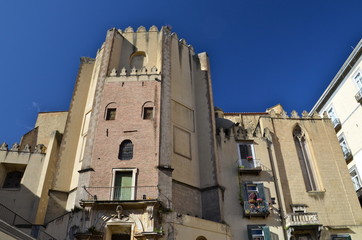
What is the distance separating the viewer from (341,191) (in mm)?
29141

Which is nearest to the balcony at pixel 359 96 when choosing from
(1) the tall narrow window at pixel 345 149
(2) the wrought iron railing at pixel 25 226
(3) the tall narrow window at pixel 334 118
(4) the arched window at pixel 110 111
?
(3) the tall narrow window at pixel 334 118

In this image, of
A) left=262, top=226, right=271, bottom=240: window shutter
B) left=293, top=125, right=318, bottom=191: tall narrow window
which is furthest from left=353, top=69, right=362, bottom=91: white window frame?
left=262, top=226, right=271, bottom=240: window shutter

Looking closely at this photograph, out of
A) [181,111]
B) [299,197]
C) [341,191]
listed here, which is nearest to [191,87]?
[181,111]

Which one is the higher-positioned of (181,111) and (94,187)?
(181,111)

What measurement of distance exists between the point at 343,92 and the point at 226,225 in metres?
22.5

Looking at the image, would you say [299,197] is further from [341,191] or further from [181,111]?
[181,111]

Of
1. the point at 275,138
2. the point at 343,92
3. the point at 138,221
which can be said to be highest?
the point at 343,92

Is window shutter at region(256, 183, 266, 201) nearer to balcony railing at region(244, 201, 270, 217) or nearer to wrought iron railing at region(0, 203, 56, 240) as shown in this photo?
balcony railing at region(244, 201, 270, 217)

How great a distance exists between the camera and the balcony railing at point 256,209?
26688 millimetres

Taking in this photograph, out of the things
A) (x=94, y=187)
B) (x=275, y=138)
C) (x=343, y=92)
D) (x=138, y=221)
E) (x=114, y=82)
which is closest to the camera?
(x=138, y=221)

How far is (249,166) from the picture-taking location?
1177 inches

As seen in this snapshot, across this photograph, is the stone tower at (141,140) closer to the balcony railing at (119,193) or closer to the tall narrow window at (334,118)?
the balcony railing at (119,193)

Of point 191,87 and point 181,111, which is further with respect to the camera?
point 191,87

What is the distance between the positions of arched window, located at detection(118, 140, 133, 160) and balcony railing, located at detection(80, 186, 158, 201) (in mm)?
2503
